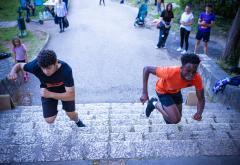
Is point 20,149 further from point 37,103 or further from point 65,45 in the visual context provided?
point 65,45

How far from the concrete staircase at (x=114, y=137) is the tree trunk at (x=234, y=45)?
4.11 meters

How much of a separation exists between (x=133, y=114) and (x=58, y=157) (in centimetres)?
253

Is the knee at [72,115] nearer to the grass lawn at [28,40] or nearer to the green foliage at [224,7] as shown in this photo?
the grass lawn at [28,40]

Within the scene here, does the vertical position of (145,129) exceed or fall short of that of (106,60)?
it exceeds it

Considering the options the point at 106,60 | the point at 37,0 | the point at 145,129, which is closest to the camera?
the point at 145,129

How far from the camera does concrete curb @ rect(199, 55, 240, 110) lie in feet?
23.7

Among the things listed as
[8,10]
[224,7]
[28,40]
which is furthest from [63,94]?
[8,10]

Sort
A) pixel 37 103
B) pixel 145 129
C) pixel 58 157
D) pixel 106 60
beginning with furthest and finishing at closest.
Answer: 1. pixel 106 60
2. pixel 37 103
3. pixel 145 129
4. pixel 58 157

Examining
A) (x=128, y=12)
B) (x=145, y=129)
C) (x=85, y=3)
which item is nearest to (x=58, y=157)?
(x=145, y=129)

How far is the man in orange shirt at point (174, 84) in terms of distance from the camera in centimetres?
494

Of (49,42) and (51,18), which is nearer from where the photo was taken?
(49,42)

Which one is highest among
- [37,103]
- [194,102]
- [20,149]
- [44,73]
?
[44,73]

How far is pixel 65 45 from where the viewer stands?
13.9m

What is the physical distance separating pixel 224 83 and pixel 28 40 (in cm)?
972
